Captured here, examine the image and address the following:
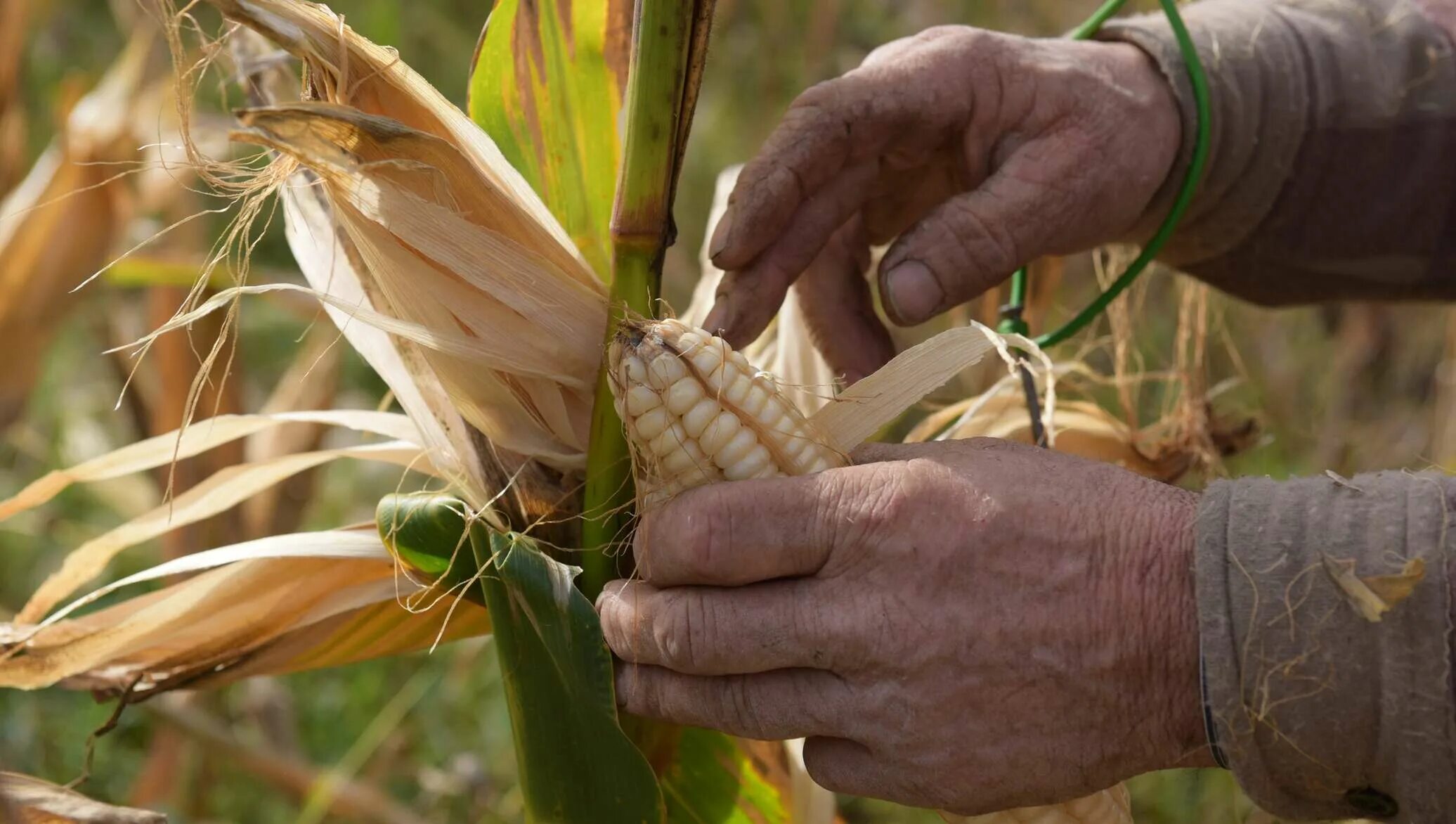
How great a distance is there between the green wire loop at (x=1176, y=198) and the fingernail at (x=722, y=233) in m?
0.44

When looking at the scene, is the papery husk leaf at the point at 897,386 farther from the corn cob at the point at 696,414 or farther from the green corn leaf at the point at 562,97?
the green corn leaf at the point at 562,97

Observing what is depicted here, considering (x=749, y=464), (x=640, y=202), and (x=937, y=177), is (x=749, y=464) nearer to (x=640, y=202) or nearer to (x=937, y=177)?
(x=640, y=202)

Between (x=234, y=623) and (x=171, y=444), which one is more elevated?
(x=171, y=444)

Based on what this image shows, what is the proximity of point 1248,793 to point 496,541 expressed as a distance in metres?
0.72

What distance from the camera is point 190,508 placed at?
4.67 feet

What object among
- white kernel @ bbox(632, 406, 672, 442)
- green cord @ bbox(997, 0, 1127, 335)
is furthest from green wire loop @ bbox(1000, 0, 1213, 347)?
white kernel @ bbox(632, 406, 672, 442)

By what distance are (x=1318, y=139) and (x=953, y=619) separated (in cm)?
119

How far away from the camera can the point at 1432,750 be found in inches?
37.6

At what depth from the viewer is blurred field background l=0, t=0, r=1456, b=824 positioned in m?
2.27

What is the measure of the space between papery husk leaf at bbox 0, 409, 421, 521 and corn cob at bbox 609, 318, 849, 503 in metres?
0.41

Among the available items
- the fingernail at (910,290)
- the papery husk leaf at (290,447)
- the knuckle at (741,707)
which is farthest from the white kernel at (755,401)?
the papery husk leaf at (290,447)

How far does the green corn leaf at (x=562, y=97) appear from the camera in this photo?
1.31m

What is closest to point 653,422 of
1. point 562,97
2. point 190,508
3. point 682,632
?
point 682,632

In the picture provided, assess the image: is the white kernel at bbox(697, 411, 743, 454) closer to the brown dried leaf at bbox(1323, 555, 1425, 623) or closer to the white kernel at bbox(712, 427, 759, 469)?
the white kernel at bbox(712, 427, 759, 469)
